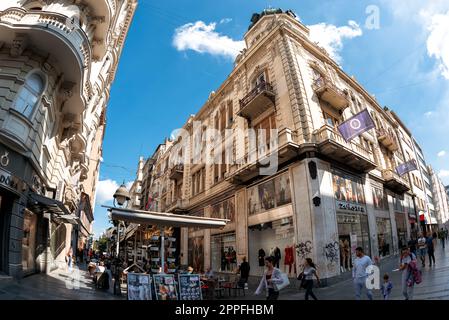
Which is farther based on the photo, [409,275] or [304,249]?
[304,249]

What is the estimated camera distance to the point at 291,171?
15.0 m

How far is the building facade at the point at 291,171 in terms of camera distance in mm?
14156

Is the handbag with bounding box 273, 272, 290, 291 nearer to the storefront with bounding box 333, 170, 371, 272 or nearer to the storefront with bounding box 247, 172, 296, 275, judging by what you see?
the storefront with bounding box 247, 172, 296, 275

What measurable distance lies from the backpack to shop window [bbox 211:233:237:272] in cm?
1253

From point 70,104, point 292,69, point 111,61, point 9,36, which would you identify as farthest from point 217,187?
point 9,36

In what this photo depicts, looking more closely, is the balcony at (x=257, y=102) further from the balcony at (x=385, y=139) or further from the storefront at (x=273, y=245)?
the balcony at (x=385, y=139)

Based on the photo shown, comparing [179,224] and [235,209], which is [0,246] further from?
[235,209]

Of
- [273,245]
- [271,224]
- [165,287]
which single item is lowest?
[165,287]

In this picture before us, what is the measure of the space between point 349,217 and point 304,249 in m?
3.87

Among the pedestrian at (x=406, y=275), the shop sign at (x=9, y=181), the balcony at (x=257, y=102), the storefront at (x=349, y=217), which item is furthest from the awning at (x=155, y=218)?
the balcony at (x=257, y=102)

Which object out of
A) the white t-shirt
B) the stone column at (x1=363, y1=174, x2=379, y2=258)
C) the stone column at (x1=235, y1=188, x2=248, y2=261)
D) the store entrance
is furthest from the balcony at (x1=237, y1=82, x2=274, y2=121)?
the store entrance

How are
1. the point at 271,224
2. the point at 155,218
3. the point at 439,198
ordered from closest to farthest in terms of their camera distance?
the point at 155,218, the point at 271,224, the point at 439,198

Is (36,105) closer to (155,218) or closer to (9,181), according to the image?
(9,181)

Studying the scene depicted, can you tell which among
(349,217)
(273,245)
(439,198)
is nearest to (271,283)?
(273,245)
